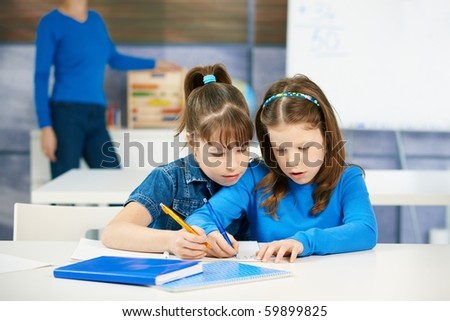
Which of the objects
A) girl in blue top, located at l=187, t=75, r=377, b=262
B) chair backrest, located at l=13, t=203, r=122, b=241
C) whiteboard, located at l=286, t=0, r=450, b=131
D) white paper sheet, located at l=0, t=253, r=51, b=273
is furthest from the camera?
whiteboard, located at l=286, t=0, r=450, b=131

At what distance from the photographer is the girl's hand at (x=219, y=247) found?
156 cm

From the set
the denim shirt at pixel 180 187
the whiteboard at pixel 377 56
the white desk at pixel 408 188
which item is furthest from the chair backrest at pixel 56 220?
the whiteboard at pixel 377 56

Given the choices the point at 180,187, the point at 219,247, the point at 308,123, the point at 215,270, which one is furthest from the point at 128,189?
the point at 215,270

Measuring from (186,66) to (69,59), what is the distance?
1.06 meters

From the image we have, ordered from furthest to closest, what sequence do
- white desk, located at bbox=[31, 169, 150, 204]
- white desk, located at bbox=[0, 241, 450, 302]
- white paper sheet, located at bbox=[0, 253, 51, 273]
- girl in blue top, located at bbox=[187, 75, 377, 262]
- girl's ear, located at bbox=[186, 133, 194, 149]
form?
white desk, located at bbox=[31, 169, 150, 204]
girl's ear, located at bbox=[186, 133, 194, 149]
girl in blue top, located at bbox=[187, 75, 377, 262]
white paper sheet, located at bbox=[0, 253, 51, 273]
white desk, located at bbox=[0, 241, 450, 302]

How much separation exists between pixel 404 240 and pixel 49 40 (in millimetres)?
2642

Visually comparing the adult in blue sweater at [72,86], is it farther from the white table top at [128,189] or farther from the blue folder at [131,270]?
the blue folder at [131,270]

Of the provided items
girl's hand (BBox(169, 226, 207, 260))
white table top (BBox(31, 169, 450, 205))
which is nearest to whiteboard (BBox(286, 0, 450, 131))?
white table top (BBox(31, 169, 450, 205))

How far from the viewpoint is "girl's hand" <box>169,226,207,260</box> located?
1519mm

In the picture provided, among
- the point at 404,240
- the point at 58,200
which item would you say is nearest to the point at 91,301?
the point at 58,200

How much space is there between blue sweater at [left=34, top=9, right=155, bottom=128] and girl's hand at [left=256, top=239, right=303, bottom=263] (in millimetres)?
2681

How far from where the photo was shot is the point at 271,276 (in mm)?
1386

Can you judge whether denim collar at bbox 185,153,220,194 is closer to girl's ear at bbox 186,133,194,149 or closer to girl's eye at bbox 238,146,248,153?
girl's ear at bbox 186,133,194,149

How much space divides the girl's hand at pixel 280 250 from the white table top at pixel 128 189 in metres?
1.22
